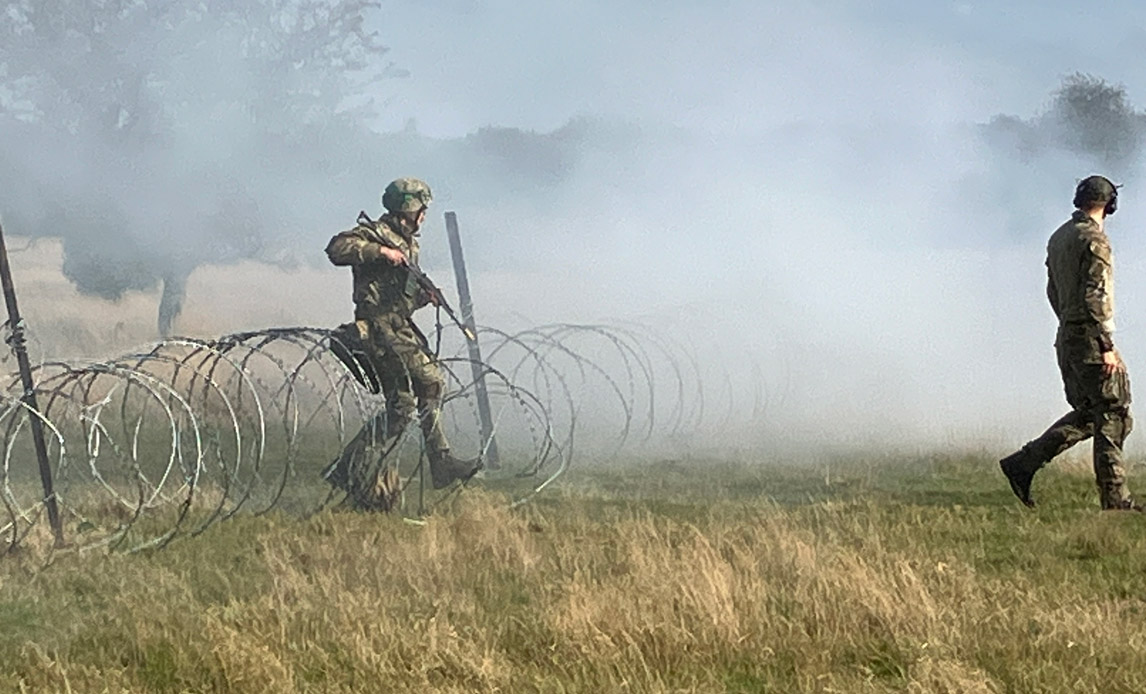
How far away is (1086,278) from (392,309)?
4.84 meters

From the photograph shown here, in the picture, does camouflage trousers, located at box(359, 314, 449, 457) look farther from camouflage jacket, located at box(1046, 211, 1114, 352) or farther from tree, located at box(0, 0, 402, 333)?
tree, located at box(0, 0, 402, 333)

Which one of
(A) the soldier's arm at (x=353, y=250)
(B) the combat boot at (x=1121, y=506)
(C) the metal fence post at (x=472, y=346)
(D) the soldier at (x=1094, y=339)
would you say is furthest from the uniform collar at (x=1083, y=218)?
(C) the metal fence post at (x=472, y=346)

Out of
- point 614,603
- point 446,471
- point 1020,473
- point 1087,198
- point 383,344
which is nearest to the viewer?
point 614,603

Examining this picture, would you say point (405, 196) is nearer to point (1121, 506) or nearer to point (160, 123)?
point (1121, 506)

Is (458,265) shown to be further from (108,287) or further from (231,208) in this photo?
(108,287)

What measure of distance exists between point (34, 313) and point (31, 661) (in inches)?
884

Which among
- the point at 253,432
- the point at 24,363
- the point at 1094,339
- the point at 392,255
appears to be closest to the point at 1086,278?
the point at 1094,339

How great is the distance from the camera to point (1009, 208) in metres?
29.9

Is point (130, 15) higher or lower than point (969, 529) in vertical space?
higher

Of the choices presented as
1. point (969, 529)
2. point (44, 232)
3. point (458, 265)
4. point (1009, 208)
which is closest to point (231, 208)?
point (44, 232)

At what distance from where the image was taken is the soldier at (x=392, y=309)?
10211 mm

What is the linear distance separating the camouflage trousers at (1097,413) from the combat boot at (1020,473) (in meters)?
0.10

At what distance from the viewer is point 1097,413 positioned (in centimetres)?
888

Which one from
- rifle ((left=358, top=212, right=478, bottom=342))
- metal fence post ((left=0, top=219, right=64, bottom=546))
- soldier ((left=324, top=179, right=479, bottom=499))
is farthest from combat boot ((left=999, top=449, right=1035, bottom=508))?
metal fence post ((left=0, top=219, right=64, bottom=546))
